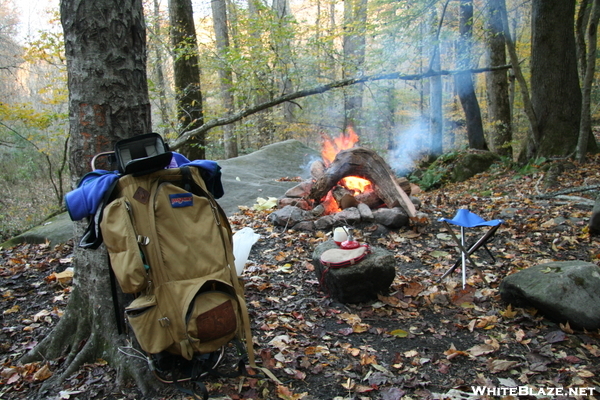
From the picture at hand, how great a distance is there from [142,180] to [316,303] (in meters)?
2.09

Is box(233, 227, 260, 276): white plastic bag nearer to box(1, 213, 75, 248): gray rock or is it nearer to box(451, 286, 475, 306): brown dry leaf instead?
box(451, 286, 475, 306): brown dry leaf

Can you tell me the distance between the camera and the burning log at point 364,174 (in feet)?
19.0

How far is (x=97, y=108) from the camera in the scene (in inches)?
107

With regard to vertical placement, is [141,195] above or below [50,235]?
above

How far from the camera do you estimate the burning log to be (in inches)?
228

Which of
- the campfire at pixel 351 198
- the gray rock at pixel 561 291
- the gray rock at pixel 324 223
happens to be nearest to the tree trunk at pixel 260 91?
the campfire at pixel 351 198

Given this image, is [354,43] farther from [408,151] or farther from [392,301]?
[392,301]

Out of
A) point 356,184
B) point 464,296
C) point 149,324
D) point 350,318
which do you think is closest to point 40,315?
point 149,324

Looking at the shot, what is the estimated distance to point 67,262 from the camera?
15.4 ft

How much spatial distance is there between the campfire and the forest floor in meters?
0.44

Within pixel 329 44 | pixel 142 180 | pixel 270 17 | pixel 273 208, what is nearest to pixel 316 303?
pixel 142 180

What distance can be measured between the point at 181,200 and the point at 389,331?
6.60ft

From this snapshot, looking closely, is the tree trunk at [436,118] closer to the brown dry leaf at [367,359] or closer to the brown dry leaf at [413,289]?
the brown dry leaf at [413,289]

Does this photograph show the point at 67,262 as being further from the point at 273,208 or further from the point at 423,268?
the point at 423,268
